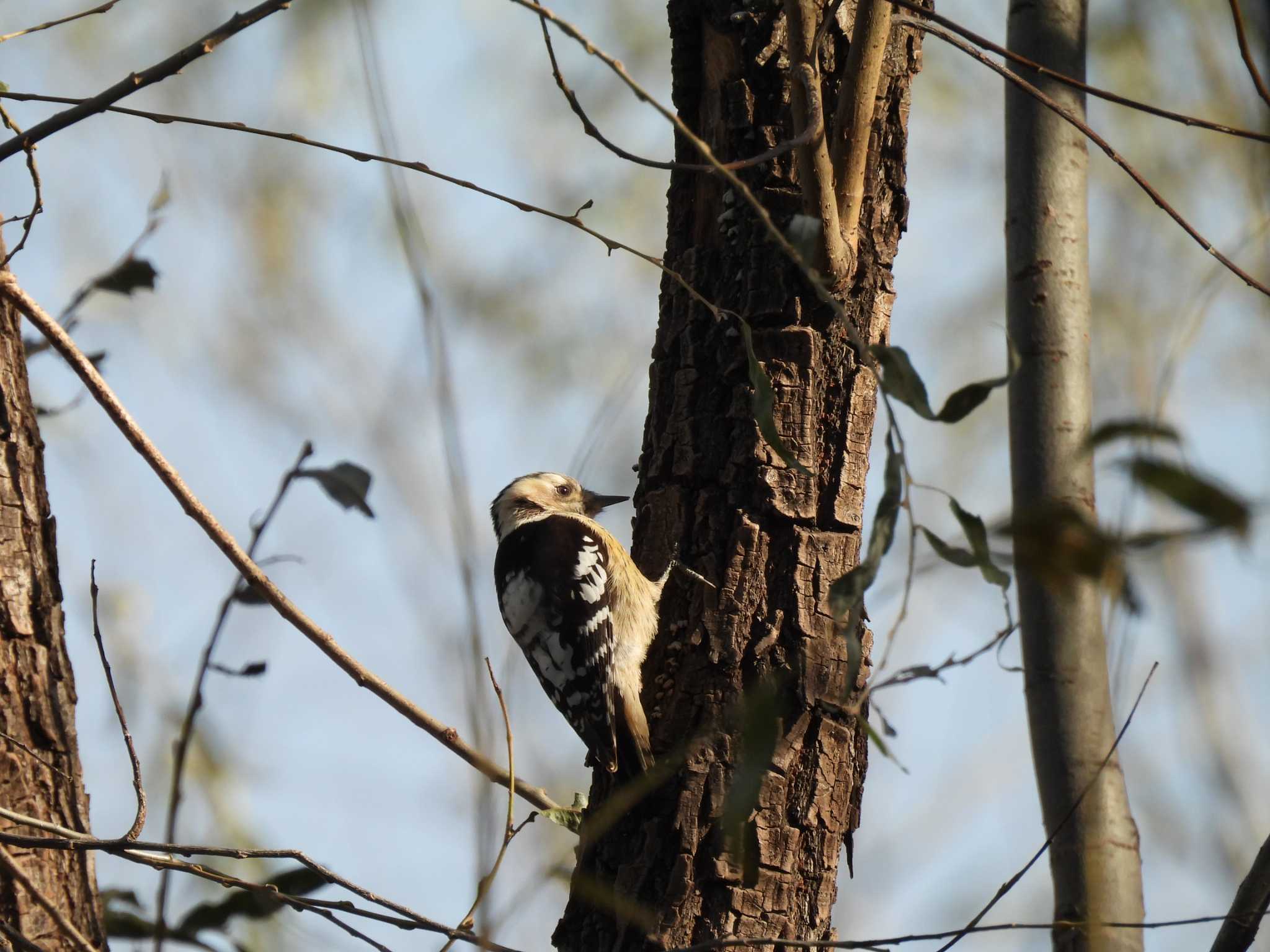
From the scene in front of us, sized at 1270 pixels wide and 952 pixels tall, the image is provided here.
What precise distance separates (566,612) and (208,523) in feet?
5.73

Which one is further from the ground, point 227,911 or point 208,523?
point 208,523

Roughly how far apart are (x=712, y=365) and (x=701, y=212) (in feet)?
1.28

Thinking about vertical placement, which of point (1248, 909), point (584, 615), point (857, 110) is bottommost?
point (1248, 909)

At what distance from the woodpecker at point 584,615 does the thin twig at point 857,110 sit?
898 mm

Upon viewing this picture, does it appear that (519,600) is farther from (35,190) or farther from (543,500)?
(35,190)

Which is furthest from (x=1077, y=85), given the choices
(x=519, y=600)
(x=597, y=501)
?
(x=597, y=501)

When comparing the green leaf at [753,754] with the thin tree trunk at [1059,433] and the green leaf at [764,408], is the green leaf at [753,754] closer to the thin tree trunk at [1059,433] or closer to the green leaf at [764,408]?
the green leaf at [764,408]

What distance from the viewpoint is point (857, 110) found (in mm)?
2387

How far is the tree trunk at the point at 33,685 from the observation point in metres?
2.31

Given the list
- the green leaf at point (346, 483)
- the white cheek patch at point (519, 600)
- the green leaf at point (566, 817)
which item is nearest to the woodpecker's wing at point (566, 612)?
the white cheek patch at point (519, 600)

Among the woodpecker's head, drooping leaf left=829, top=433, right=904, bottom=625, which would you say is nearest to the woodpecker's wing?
the woodpecker's head

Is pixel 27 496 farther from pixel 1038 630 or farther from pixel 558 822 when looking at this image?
pixel 1038 630

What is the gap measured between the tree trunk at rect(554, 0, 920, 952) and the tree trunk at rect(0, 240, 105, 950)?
1.01m

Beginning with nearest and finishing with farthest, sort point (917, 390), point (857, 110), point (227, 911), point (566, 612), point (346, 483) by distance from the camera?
point (917, 390), point (227, 911), point (857, 110), point (346, 483), point (566, 612)
